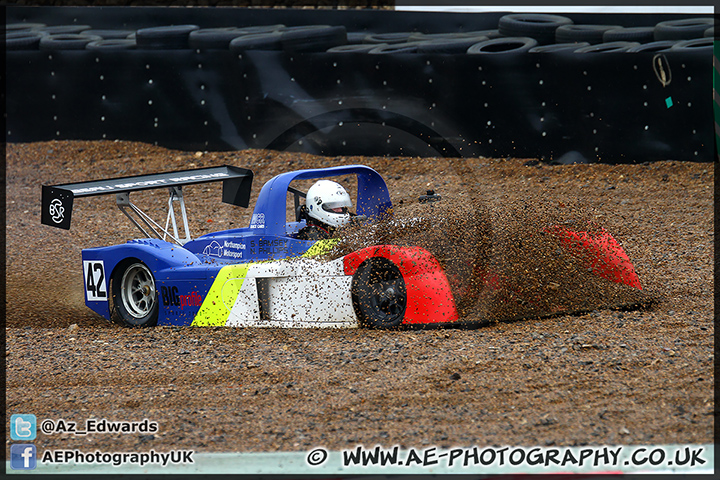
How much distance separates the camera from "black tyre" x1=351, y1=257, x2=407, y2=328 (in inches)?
250

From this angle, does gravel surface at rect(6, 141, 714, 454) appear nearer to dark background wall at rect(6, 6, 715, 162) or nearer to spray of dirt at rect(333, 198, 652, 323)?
spray of dirt at rect(333, 198, 652, 323)

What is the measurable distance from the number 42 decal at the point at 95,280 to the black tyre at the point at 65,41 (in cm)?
763

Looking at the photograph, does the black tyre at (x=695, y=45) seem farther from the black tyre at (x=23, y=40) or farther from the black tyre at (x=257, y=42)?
the black tyre at (x=23, y=40)

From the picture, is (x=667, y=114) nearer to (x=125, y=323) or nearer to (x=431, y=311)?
(x=431, y=311)

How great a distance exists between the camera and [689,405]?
4.50 metres

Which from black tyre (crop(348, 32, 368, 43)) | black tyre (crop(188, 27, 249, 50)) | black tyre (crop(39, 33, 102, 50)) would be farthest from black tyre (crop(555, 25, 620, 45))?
black tyre (crop(39, 33, 102, 50))

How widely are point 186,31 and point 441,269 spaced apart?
30.8ft

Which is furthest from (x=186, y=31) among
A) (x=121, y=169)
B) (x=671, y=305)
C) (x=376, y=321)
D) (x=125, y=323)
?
(x=671, y=305)

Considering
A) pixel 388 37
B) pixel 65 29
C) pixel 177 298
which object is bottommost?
pixel 177 298

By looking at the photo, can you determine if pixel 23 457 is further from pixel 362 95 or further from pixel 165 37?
pixel 165 37

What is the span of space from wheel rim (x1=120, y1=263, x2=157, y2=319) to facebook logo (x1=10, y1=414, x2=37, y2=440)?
9.05 feet

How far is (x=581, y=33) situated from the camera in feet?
39.9

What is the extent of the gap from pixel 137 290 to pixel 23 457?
141 inches

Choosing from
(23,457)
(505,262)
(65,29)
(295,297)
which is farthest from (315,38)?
(23,457)
